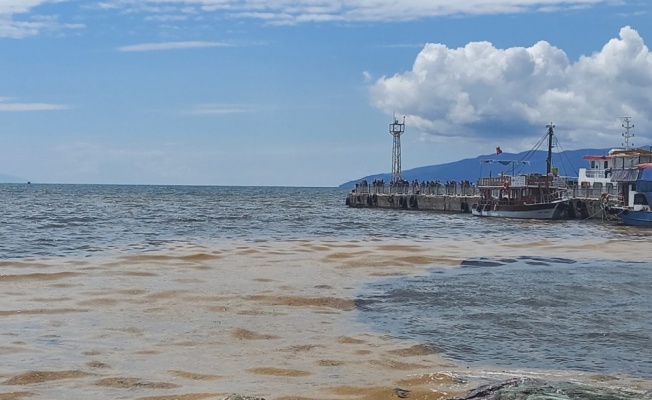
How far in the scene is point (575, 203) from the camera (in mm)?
66125

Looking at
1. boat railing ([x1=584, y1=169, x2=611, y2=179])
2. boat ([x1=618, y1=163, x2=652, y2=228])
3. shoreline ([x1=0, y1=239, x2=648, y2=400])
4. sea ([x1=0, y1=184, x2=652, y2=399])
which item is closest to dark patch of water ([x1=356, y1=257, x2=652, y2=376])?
sea ([x1=0, y1=184, x2=652, y2=399])

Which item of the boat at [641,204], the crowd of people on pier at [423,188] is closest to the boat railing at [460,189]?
the crowd of people on pier at [423,188]

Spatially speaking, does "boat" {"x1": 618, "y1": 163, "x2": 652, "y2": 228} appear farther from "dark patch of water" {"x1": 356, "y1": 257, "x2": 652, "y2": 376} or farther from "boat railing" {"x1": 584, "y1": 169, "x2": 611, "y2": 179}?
"dark patch of water" {"x1": 356, "y1": 257, "x2": 652, "y2": 376}

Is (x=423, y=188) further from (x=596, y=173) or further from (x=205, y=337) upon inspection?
(x=205, y=337)

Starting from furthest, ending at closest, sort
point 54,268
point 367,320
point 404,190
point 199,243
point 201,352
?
point 404,190, point 199,243, point 54,268, point 367,320, point 201,352

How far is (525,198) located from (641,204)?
12566 millimetres

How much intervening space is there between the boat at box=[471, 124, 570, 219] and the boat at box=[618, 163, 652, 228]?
29.1 ft

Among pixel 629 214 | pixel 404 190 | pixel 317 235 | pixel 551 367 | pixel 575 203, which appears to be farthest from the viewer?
pixel 404 190

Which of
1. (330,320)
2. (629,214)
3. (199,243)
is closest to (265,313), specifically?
(330,320)

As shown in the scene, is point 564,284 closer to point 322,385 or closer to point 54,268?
point 322,385

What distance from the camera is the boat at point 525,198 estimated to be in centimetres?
6512

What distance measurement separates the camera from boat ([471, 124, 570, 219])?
6512 centimetres

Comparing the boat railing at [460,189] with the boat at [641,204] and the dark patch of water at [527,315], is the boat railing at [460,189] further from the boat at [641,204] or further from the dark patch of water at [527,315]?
the dark patch of water at [527,315]

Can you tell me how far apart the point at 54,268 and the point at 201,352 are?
13269 millimetres
